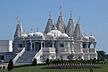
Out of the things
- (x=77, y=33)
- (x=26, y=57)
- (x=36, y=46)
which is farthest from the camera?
(x=77, y=33)

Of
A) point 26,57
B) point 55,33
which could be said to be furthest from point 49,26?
point 26,57

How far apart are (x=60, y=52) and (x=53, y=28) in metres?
10.1

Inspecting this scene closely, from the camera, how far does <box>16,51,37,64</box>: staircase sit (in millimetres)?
95206

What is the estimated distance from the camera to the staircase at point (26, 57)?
9521 centimetres

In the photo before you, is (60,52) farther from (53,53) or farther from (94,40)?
(94,40)

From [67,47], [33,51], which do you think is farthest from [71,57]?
[33,51]

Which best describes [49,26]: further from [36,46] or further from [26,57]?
[26,57]

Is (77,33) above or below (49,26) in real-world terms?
below

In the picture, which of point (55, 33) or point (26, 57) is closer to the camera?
point (26, 57)

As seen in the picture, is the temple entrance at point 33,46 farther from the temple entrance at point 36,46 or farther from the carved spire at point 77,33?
the carved spire at point 77,33

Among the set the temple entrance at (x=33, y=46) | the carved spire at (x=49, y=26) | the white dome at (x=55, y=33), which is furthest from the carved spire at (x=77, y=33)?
the temple entrance at (x=33, y=46)

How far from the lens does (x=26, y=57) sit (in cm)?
9719

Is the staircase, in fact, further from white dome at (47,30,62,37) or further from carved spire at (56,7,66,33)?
carved spire at (56,7,66,33)

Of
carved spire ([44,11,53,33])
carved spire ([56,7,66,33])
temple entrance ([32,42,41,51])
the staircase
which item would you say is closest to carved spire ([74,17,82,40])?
carved spire ([56,7,66,33])
